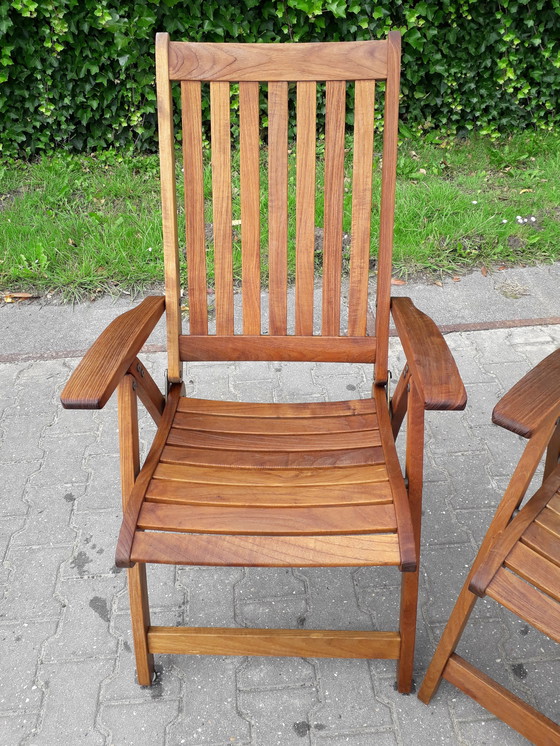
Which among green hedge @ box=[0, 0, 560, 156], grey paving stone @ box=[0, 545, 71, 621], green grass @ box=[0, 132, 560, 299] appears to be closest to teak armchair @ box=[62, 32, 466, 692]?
grey paving stone @ box=[0, 545, 71, 621]

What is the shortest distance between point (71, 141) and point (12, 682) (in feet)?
12.4

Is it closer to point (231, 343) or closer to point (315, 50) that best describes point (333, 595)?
point (231, 343)

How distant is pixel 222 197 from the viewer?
2.13 metres

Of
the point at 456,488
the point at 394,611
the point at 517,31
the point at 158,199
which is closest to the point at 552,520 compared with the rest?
the point at 394,611

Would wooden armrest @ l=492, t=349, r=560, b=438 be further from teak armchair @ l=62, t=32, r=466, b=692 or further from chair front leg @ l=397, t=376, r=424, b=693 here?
chair front leg @ l=397, t=376, r=424, b=693

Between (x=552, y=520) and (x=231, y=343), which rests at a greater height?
(x=231, y=343)

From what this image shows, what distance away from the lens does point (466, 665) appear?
5.94 ft

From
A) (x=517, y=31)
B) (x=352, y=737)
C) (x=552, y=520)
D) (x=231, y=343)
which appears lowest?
(x=352, y=737)

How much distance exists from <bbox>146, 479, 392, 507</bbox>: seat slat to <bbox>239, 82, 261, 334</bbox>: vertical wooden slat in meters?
0.59

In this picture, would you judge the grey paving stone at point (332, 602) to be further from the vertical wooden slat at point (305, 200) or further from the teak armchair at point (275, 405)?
the vertical wooden slat at point (305, 200)

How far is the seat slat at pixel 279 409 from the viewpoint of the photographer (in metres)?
2.09

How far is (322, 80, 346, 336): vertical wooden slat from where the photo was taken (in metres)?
2.04

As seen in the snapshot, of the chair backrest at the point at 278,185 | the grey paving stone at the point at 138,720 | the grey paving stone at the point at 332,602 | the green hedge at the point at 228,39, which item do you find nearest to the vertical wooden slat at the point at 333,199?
the chair backrest at the point at 278,185

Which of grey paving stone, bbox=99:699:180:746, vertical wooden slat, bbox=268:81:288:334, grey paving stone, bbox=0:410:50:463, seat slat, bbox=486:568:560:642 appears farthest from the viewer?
grey paving stone, bbox=0:410:50:463
